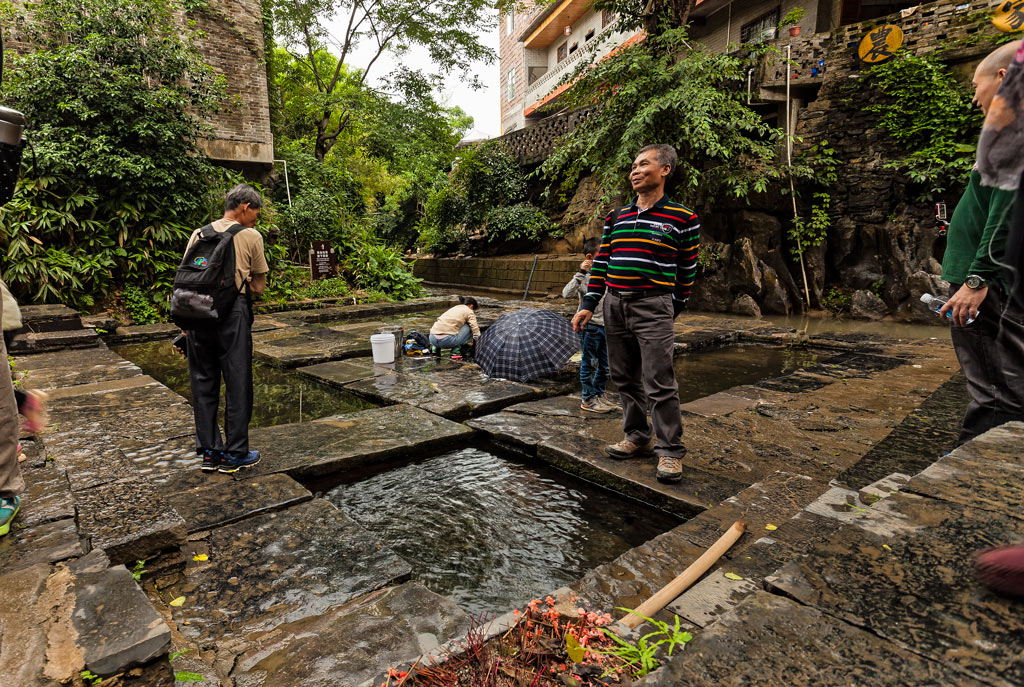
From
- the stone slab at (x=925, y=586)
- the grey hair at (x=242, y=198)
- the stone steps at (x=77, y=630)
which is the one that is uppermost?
the grey hair at (x=242, y=198)

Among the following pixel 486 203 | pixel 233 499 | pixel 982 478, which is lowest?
pixel 233 499

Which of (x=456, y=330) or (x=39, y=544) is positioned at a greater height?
(x=456, y=330)

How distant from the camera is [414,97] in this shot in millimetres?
16266

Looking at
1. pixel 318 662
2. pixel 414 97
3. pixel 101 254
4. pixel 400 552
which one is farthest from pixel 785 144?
pixel 101 254

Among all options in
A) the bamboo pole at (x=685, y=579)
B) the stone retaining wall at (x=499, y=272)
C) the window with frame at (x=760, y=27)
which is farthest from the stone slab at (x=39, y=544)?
the window with frame at (x=760, y=27)

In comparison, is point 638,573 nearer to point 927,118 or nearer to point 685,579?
point 685,579

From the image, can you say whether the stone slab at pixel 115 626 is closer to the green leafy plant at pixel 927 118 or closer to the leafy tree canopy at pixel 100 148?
the leafy tree canopy at pixel 100 148

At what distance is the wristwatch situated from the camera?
7.39 ft

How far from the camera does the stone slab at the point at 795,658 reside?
107 centimetres

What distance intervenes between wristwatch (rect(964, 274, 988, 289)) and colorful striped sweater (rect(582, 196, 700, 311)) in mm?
1185

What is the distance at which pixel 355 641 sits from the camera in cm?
178

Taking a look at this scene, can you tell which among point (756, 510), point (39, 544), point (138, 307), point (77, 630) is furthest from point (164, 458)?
point (138, 307)

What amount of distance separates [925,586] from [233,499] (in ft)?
9.74

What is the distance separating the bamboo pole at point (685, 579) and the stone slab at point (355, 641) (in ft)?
1.85
